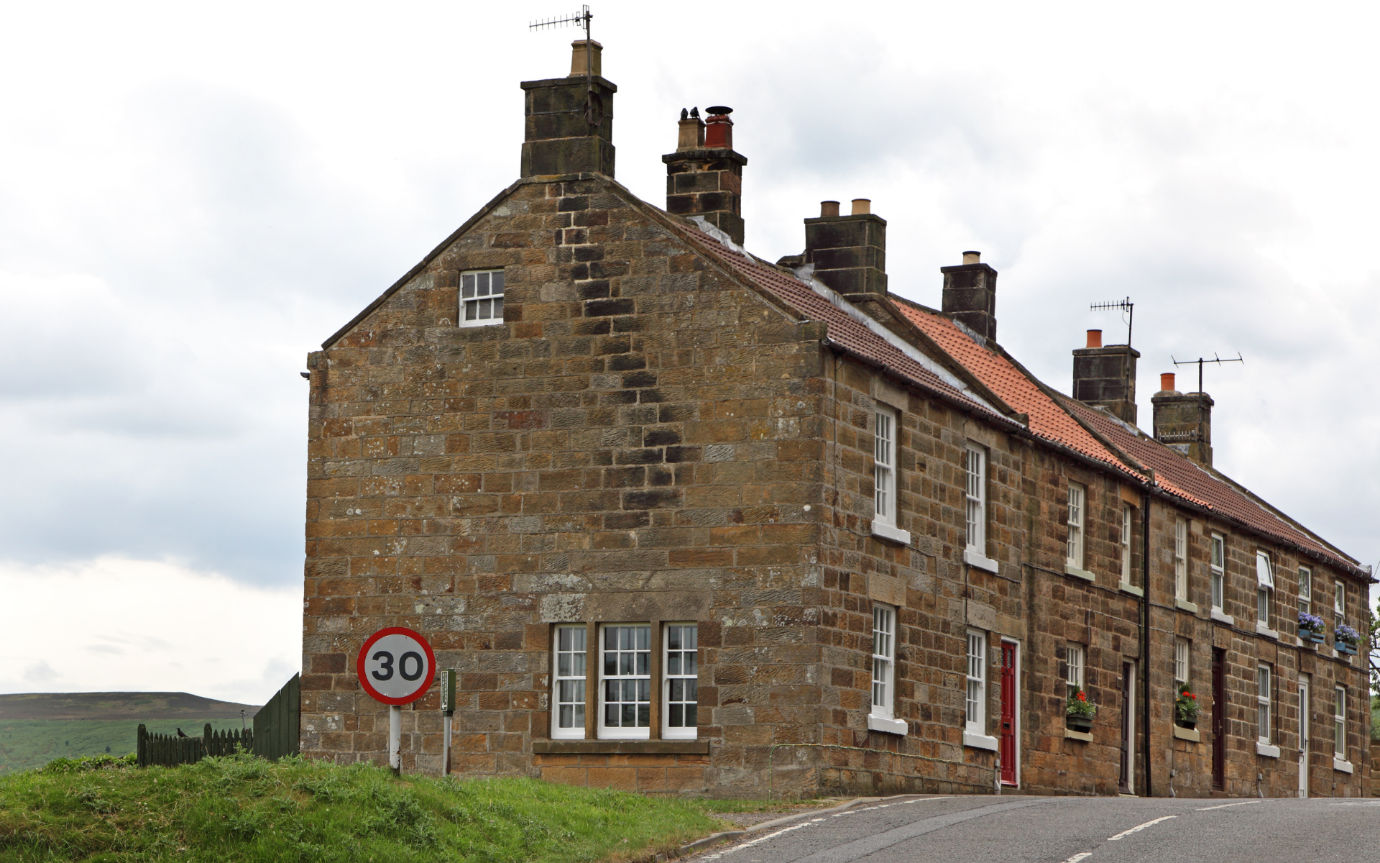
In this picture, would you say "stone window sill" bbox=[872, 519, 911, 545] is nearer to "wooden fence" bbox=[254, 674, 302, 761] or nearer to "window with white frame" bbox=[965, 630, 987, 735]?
"window with white frame" bbox=[965, 630, 987, 735]

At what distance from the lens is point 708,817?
1933cm

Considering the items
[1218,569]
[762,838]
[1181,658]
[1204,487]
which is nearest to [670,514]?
[762,838]

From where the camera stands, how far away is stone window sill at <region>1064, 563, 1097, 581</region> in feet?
100

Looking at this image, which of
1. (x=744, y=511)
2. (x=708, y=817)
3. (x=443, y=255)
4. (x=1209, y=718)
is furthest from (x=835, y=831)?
(x=1209, y=718)

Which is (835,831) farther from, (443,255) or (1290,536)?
(1290,536)

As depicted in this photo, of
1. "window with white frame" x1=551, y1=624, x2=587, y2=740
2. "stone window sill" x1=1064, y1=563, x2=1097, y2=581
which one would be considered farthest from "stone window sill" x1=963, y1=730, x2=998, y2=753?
"window with white frame" x1=551, y1=624, x2=587, y2=740

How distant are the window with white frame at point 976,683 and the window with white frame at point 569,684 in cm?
613

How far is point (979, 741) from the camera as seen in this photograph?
27.1 meters

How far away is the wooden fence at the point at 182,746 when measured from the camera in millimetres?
25597

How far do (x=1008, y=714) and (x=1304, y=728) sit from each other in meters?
16.1

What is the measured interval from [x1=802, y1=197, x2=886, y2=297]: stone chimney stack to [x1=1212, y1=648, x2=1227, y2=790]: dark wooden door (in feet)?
39.1

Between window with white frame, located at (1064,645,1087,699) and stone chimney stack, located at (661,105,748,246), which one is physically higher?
stone chimney stack, located at (661,105,748,246)

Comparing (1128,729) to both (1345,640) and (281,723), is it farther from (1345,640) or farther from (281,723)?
(281,723)

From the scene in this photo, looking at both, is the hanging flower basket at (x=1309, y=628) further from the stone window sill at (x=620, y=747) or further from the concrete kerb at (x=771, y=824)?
the stone window sill at (x=620, y=747)
